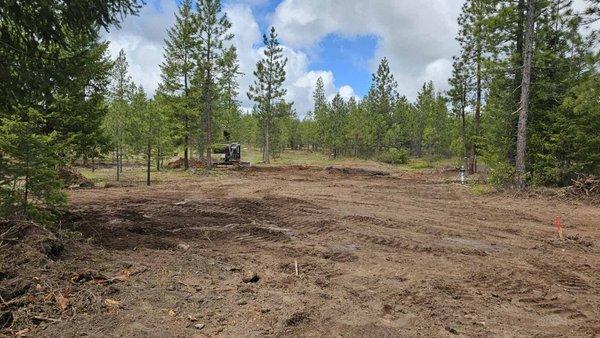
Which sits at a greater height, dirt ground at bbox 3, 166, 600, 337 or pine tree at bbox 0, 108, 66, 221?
pine tree at bbox 0, 108, 66, 221

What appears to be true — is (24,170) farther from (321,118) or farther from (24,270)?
(321,118)

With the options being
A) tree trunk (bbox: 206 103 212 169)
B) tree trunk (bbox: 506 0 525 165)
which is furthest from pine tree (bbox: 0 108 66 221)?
tree trunk (bbox: 206 103 212 169)

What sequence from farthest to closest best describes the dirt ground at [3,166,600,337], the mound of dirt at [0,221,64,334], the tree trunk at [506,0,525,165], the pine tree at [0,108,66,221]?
the tree trunk at [506,0,525,165] < the pine tree at [0,108,66,221] < the dirt ground at [3,166,600,337] < the mound of dirt at [0,221,64,334]

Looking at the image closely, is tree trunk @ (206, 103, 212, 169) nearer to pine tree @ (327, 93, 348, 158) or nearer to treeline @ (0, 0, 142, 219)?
treeline @ (0, 0, 142, 219)

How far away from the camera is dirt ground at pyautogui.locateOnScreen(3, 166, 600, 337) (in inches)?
184

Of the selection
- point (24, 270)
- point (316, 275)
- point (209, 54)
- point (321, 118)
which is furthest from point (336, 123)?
point (24, 270)

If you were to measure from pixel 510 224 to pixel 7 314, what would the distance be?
11.1 meters

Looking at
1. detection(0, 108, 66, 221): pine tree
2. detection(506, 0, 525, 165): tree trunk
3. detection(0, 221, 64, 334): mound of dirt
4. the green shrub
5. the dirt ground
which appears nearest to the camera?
detection(0, 221, 64, 334): mound of dirt

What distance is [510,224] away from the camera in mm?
10922

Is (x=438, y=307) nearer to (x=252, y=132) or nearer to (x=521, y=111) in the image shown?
(x=521, y=111)

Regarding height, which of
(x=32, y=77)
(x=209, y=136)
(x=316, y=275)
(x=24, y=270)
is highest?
(x=209, y=136)

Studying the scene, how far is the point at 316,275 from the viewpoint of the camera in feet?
21.7

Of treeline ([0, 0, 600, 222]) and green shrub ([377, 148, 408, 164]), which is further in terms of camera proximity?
green shrub ([377, 148, 408, 164])

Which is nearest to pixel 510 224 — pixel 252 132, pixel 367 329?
pixel 367 329
